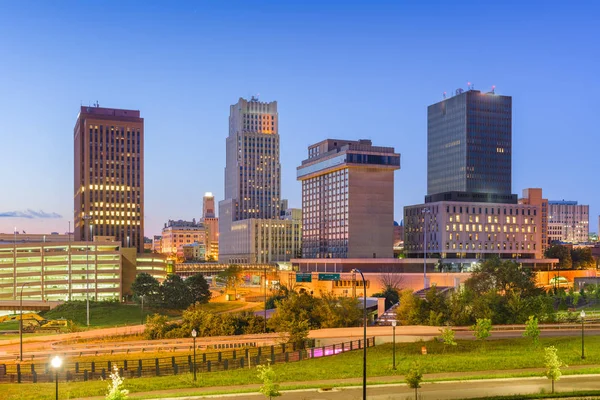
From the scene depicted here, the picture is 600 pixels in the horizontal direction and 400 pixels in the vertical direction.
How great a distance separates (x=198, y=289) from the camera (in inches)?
5207

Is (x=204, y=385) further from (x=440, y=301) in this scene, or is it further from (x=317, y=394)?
(x=440, y=301)

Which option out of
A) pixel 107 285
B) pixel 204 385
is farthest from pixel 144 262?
pixel 204 385

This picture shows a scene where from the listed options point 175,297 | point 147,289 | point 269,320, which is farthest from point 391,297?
point 269,320

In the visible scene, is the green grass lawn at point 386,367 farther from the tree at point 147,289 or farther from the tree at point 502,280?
the tree at point 147,289

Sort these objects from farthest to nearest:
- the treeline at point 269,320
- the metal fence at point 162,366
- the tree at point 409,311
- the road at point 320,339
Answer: the tree at point 409,311 < the treeline at point 269,320 < the road at point 320,339 < the metal fence at point 162,366

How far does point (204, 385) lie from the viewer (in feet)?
139

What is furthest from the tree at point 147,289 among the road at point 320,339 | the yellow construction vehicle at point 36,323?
the road at point 320,339

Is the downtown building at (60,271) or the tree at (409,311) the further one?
the downtown building at (60,271)

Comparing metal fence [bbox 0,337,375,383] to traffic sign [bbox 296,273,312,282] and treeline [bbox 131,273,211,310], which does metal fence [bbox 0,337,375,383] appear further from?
traffic sign [bbox 296,273,312,282]

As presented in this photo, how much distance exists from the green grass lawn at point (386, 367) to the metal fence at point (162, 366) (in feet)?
5.46

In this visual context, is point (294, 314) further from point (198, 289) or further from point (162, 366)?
point (198, 289)

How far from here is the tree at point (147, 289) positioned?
127062 millimetres

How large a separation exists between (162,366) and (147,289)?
3210 inches

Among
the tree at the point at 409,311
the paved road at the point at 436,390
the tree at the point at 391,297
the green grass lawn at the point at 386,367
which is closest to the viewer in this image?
the paved road at the point at 436,390
